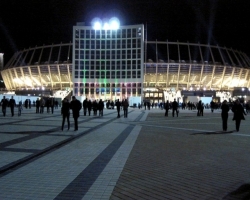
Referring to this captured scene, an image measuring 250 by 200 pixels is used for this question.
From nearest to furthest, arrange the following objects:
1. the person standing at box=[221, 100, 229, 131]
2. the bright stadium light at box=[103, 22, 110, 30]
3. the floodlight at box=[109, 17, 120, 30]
Result: the person standing at box=[221, 100, 229, 131] → the floodlight at box=[109, 17, 120, 30] → the bright stadium light at box=[103, 22, 110, 30]

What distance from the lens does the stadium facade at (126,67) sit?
8112 cm

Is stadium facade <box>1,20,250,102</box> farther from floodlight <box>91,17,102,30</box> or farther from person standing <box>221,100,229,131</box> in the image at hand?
person standing <box>221,100,229,131</box>

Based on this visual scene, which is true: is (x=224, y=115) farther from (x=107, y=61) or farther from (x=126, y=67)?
(x=107, y=61)

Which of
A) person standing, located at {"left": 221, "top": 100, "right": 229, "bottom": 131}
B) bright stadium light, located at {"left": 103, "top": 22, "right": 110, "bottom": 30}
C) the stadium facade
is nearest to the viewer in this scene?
person standing, located at {"left": 221, "top": 100, "right": 229, "bottom": 131}

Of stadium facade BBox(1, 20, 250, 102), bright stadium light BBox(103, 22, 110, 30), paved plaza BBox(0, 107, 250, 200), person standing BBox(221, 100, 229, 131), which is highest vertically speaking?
bright stadium light BBox(103, 22, 110, 30)

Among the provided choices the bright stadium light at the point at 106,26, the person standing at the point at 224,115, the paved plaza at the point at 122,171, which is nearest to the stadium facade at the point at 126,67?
the bright stadium light at the point at 106,26

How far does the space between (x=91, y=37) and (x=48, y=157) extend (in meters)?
76.2

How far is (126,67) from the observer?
3194 inches

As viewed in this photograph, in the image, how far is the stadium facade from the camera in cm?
8112

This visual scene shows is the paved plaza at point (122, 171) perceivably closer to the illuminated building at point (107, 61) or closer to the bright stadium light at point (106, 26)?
the illuminated building at point (107, 61)

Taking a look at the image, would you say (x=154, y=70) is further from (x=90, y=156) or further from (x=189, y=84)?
(x=90, y=156)

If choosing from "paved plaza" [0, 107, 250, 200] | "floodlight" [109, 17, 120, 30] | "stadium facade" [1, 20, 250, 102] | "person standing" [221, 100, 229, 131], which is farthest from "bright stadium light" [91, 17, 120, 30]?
"paved plaza" [0, 107, 250, 200]

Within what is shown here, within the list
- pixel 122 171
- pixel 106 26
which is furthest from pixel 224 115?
pixel 106 26

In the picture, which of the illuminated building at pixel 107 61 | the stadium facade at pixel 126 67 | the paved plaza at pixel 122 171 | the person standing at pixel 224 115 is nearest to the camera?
the paved plaza at pixel 122 171
